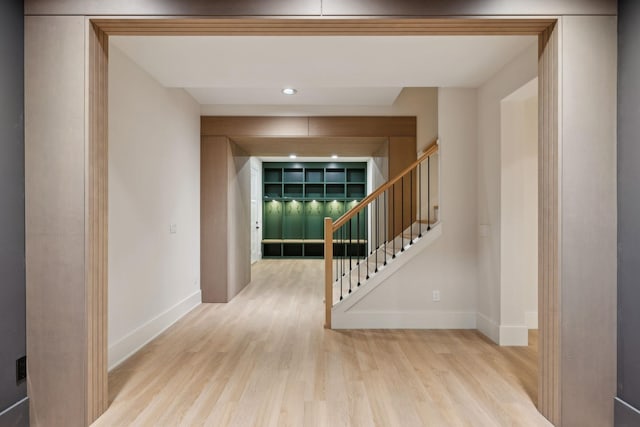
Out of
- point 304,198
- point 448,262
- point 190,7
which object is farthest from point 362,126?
point 304,198

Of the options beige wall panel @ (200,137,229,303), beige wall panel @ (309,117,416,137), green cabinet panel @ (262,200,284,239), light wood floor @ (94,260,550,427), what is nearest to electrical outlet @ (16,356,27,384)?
light wood floor @ (94,260,550,427)

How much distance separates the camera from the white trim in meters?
3.58

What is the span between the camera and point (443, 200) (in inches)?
162

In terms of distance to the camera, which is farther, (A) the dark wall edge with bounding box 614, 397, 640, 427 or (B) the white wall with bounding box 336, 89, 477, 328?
(B) the white wall with bounding box 336, 89, 477, 328

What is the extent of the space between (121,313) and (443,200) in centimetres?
326

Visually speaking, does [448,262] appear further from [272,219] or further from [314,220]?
[272,219]

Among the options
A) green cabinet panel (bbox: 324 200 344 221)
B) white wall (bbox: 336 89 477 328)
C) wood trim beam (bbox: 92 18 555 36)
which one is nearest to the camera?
wood trim beam (bbox: 92 18 555 36)

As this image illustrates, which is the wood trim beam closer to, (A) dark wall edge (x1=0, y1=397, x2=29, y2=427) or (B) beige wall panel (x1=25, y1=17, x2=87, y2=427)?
(B) beige wall panel (x1=25, y1=17, x2=87, y2=427)

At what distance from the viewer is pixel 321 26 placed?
2186 mm

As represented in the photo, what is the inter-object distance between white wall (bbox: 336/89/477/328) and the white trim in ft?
1.79

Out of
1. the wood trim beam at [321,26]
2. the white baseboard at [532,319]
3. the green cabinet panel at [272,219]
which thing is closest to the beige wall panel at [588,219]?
the wood trim beam at [321,26]

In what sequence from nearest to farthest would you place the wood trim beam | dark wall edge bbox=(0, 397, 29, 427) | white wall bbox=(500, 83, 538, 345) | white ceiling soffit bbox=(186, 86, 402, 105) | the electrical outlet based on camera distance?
dark wall edge bbox=(0, 397, 29, 427) < the electrical outlet < the wood trim beam < white wall bbox=(500, 83, 538, 345) < white ceiling soffit bbox=(186, 86, 402, 105)

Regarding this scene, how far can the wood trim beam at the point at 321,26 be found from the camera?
2121 millimetres

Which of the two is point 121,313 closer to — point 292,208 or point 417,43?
point 417,43
